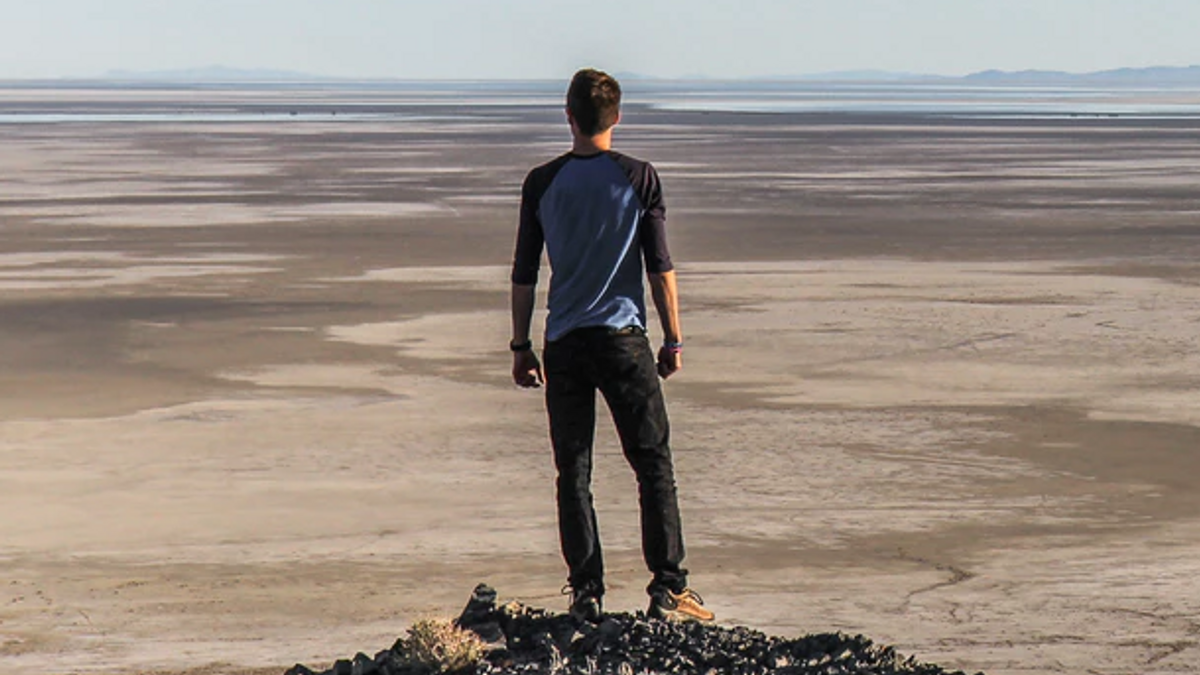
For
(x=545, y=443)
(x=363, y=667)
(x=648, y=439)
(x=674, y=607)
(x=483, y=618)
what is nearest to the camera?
(x=363, y=667)

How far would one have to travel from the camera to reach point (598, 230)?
24.8ft

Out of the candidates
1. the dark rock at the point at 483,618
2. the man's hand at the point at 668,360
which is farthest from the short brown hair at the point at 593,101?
the dark rock at the point at 483,618

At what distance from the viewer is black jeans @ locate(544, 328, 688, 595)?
756 centimetres

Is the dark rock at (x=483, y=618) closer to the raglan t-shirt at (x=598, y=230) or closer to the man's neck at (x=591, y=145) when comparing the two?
the raglan t-shirt at (x=598, y=230)

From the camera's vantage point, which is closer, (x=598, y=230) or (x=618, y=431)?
(x=598, y=230)

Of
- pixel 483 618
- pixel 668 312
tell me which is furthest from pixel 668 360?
pixel 483 618

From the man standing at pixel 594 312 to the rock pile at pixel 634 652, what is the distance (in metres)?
0.23

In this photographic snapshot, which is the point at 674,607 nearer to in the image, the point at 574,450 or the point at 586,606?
the point at 586,606

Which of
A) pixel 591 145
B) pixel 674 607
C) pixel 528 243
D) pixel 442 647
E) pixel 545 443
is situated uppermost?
pixel 591 145

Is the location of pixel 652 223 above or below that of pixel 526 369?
above

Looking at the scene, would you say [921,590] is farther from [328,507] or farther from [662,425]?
[328,507]

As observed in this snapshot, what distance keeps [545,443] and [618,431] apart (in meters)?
6.28

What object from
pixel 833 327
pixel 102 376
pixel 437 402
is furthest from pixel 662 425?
pixel 833 327

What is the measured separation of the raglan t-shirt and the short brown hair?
111 millimetres
